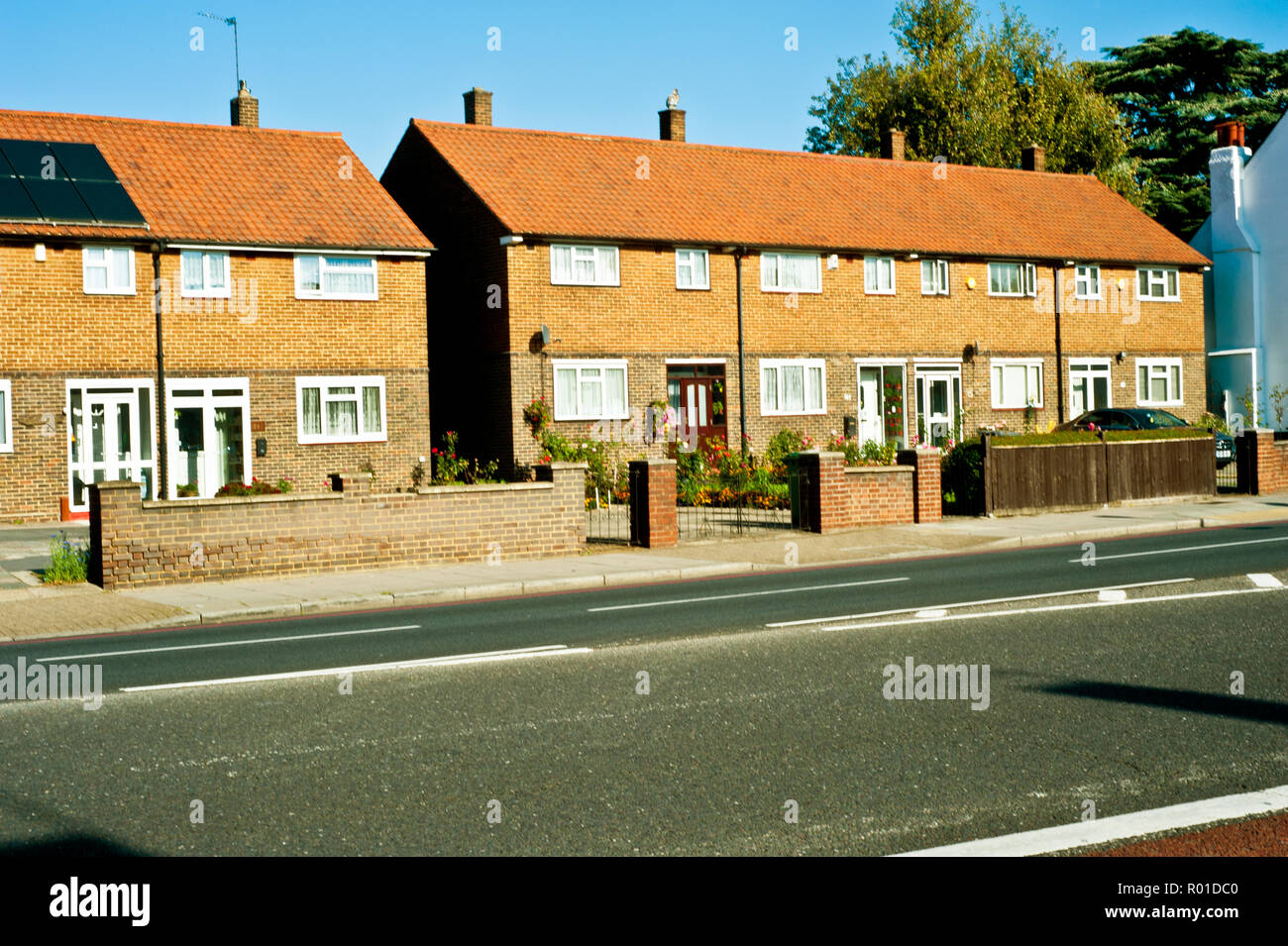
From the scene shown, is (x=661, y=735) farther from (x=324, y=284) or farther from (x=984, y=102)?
(x=984, y=102)

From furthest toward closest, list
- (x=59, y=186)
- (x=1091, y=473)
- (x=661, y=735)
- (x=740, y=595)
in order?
(x=59, y=186) < (x=1091, y=473) < (x=740, y=595) < (x=661, y=735)

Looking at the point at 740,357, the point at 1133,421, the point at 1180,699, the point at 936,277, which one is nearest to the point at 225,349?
the point at 740,357

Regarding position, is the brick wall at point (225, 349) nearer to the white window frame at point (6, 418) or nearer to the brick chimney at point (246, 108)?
the white window frame at point (6, 418)

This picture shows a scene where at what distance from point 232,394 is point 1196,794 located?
994 inches

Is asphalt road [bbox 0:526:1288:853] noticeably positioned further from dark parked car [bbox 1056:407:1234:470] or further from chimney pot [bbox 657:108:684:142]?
chimney pot [bbox 657:108:684:142]

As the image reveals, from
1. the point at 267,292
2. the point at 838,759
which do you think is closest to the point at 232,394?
the point at 267,292

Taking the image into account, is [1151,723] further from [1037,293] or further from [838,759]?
[1037,293]

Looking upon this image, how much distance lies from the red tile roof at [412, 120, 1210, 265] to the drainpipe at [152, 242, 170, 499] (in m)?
8.02

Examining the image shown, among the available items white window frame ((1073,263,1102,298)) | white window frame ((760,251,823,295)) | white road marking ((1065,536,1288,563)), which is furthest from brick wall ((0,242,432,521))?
white window frame ((1073,263,1102,298))

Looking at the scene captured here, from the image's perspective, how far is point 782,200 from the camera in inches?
1459

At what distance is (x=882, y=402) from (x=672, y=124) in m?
10.6

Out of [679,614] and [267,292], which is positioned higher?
[267,292]

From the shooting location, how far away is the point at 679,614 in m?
13.3
